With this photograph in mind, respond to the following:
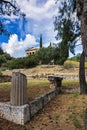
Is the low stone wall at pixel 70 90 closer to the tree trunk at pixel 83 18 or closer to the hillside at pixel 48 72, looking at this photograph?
the hillside at pixel 48 72

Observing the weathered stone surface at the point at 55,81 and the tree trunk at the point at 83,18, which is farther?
the weathered stone surface at the point at 55,81

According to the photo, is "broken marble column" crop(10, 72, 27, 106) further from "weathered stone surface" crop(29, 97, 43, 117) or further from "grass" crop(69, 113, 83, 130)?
"grass" crop(69, 113, 83, 130)

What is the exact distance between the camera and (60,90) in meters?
14.7

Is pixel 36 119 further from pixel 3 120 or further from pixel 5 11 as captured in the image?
pixel 5 11

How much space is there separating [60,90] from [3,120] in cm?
752

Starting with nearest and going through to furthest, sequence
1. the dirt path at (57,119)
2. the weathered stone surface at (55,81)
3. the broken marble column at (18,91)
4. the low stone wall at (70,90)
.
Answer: the dirt path at (57,119) → the broken marble column at (18,91) → the weathered stone surface at (55,81) → the low stone wall at (70,90)

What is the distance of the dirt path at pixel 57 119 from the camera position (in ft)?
24.1

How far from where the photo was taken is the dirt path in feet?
24.1

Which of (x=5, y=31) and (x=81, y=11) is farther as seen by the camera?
(x=5, y=31)

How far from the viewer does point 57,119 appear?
27.2 ft

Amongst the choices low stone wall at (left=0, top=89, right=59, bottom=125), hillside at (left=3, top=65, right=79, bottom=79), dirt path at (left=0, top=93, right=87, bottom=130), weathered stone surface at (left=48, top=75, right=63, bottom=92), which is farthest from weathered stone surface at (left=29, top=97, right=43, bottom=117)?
hillside at (left=3, top=65, right=79, bottom=79)

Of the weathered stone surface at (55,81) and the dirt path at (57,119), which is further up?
the weathered stone surface at (55,81)

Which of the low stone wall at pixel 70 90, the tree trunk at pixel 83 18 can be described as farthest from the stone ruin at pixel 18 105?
the low stone wall at pixel 70 90

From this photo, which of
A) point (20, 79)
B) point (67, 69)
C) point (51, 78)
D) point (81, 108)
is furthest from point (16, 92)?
point (67, 69)
